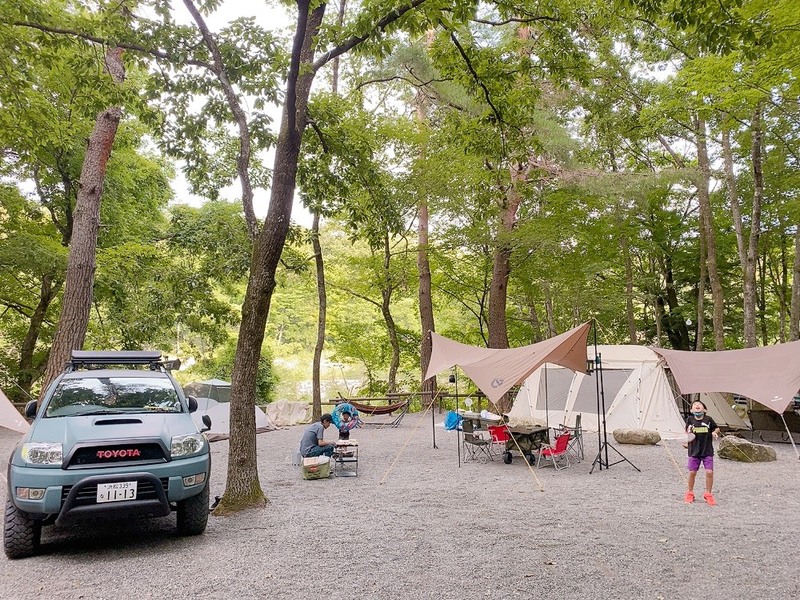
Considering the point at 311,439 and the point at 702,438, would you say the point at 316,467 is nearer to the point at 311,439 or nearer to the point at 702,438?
the point at 311,439

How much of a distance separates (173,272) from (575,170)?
9.93 m

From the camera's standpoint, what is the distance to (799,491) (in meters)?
6.27

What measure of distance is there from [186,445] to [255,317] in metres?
1.54

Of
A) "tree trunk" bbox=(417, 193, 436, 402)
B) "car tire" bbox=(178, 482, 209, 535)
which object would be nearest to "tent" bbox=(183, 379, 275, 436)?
"tree trunk" bbox=(417, 193, 436, 402)

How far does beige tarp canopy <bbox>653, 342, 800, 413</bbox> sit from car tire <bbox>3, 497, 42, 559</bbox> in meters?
7.44

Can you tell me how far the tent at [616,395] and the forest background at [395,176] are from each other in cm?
205

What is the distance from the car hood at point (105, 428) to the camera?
3.90m

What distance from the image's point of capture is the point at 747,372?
744 centimetres

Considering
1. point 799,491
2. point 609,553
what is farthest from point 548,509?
point 799,491

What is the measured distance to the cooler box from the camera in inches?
278

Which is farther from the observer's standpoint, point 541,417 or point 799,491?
point 541,417

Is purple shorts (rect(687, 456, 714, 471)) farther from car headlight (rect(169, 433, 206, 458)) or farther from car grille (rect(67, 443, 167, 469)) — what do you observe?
car grille (rect(67, 443, 167, 469))

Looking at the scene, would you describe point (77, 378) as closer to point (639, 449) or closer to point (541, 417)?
point (639, 449)

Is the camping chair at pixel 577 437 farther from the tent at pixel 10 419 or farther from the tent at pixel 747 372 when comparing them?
the tent at pixel 10 419
